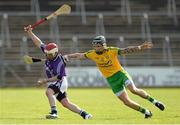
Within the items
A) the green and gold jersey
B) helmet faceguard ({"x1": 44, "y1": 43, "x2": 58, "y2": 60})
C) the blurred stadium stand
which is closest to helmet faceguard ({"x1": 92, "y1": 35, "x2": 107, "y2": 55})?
the green and gold jersey

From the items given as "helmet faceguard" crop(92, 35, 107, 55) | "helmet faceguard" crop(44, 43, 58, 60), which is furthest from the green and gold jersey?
"helmet faceguard" crop(44, 43, 58, 60)

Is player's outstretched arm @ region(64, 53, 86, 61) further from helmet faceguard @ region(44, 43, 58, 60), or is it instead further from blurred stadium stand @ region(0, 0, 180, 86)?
blurred stadium stand @ region(0, 0, 180, 86)

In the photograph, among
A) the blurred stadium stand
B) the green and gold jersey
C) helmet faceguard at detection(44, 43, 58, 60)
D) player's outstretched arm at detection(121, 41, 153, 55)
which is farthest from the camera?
the blurred stadium stand

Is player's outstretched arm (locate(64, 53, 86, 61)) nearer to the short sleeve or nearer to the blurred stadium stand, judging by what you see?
the short sleeve

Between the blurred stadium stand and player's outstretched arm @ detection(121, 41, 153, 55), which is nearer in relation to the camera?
player's outstretched arm @ detection(121, 41, 153, 55)

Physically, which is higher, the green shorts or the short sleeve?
the short sleeve

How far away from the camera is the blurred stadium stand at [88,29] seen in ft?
127

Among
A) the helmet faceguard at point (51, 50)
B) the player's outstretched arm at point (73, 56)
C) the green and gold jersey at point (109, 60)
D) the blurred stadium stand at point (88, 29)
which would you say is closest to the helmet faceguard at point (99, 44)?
the green and gold jersey at point (109, 60)

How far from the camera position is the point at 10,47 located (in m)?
39.1

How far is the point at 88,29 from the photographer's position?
42000 millimetres

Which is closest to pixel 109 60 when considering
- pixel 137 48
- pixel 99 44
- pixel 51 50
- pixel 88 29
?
pixel 99 44

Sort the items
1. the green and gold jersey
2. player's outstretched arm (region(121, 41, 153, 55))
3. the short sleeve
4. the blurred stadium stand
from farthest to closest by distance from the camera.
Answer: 1. the blurred stadium stand
2. the green and gold jersey
3. the short sleeve
4. player's outstretched arm (region(121, 41, 153, 55))

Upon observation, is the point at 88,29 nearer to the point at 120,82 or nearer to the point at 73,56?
the point at 73,56

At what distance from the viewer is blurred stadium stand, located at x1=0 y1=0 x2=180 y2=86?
3875cm
